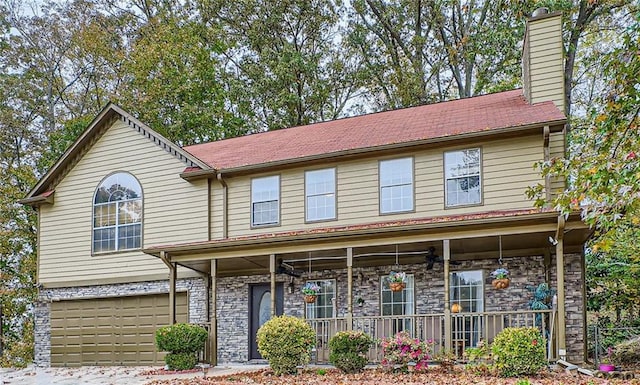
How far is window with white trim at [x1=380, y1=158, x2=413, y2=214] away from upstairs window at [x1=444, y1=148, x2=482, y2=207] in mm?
842

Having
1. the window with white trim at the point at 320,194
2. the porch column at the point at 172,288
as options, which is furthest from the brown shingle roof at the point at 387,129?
the porch column at the point at 172,288

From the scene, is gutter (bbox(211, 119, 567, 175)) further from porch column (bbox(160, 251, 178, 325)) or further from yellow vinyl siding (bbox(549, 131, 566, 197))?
porch column (bbox(160, 251, 178, 325))

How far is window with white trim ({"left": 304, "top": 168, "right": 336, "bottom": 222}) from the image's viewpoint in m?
15.7

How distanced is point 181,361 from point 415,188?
617cm

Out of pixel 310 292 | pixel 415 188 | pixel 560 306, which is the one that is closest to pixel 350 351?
pixel 310 292

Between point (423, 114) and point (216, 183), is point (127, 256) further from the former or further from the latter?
point (423, 114)

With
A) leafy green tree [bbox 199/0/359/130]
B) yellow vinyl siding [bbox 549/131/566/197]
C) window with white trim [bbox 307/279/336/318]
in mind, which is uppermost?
leafy green tree [bbox 199/0/359/130]

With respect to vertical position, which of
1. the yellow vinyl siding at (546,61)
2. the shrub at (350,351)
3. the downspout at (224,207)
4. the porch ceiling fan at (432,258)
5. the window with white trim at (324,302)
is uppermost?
the yellow vinyl siding at (546,61)

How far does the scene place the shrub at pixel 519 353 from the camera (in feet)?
35.7

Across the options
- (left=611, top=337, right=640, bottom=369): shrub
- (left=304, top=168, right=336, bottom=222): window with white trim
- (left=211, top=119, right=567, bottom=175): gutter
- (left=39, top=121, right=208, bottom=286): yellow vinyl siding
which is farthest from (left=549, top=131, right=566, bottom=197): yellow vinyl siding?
(left=39, top=121, right=208, bottom=286): yellow vinyl siding

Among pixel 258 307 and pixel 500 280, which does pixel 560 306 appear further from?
pixel 258 307

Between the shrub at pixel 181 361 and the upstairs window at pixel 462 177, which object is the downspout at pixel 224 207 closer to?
the shrub at pixel 181 361

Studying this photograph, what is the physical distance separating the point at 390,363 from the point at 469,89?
55.1 ft

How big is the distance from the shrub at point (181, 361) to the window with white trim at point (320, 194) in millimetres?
4074
